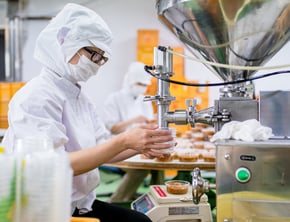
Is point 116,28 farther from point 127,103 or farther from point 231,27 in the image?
point 231,27

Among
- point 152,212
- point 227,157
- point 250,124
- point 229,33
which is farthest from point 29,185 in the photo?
point 152,212

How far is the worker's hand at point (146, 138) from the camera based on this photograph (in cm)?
120

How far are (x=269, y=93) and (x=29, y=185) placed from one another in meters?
0.85

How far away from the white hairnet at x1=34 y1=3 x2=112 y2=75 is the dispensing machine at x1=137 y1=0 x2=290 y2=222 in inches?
9.9

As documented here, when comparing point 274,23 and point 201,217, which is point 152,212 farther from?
point 274,23

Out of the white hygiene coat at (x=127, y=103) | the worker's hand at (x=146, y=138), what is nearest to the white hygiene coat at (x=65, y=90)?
the worker's hand at (x=146, y=138)

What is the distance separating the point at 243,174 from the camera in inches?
37.7

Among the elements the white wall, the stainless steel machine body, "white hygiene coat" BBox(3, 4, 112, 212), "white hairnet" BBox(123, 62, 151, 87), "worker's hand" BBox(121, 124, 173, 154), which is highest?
the white wall

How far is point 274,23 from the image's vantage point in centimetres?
111

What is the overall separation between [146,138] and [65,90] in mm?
459

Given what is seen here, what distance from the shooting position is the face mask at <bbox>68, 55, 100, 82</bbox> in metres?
1.42

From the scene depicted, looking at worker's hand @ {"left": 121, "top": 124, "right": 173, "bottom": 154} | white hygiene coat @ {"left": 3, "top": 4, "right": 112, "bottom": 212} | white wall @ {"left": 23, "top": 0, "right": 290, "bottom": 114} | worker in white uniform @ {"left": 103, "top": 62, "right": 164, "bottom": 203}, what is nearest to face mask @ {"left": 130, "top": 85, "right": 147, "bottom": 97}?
worker in white uniform @ {"left": 103, "top": 62, "right": 164, "bottom": 203}

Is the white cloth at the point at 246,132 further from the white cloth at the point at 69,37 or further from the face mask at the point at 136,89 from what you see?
the face mask at the point at 136,89

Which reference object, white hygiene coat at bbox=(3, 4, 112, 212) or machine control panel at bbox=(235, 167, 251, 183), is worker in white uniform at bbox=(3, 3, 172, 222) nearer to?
white hygiene coat at bbox=(3, 4, 112, 212)
